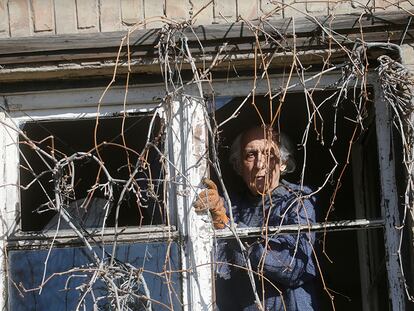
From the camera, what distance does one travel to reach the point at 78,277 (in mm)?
4195

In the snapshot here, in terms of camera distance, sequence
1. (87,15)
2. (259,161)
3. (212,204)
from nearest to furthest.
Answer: (212,204), (87,15), (259,161)

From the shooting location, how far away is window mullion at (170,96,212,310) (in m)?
4.15

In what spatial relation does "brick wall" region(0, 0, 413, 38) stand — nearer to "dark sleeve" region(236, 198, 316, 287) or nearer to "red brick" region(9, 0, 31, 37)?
"red brick" region(9, 0, 31, 37)

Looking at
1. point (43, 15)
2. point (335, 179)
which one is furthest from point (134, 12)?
point (335, 179)

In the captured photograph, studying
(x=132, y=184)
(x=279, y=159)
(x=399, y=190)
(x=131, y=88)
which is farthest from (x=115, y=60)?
(x=399, y=190)

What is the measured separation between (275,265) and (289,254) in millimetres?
78

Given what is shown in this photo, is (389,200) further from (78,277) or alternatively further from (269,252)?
(78,277)

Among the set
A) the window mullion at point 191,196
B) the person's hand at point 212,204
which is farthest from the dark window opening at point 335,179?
the person's hand at point 212,204

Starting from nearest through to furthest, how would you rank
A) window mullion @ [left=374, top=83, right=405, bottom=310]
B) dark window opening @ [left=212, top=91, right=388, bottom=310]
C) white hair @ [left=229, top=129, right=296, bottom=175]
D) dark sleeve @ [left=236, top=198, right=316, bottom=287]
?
window mullion @ [left=374, top=83, right=405, bottom=310], dark sleeve @ [left=236, top=198, right=316, bottom=287], dark window opening @ [left=212, top=91, right=388, bottom=310], white hair @ [left=229, top=129, right=296, bottom=175]

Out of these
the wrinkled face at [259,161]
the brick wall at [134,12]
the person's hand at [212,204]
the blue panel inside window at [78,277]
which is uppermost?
the brick wall at [134,12]

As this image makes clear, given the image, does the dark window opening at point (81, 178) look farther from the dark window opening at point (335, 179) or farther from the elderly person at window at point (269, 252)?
the dark window opening at point (335, 179)

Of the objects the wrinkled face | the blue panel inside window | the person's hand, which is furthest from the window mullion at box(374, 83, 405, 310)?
the blue panel inside window

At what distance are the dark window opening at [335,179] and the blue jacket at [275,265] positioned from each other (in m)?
0.13

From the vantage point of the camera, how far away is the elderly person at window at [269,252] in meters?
4.22
